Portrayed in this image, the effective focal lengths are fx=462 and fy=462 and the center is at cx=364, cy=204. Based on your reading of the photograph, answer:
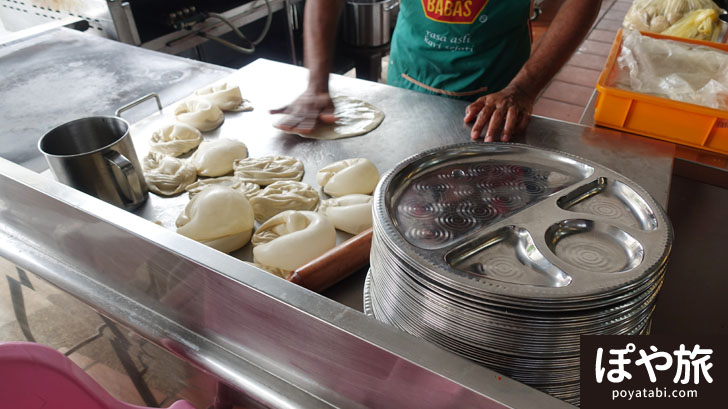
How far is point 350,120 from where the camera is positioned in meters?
1.86

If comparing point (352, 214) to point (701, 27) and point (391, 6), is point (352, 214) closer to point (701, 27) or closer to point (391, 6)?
point (701, 27)

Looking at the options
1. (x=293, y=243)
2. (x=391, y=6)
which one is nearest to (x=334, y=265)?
(x=293, y=243)

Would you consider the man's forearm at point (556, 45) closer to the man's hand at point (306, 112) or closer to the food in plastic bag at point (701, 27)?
the man's hand at point (306, 112)

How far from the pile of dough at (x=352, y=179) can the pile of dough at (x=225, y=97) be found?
2.16 ft

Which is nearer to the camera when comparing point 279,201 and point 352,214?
point 352,214

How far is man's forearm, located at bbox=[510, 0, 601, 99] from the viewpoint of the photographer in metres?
1.72

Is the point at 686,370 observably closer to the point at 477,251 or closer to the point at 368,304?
the point at 477,251

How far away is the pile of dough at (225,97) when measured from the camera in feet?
6.27

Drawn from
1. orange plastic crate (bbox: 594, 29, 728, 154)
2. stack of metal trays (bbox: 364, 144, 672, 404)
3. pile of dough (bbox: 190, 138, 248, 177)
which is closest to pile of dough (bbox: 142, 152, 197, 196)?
pile of dough (bbox: 190, 138, 248, 177)

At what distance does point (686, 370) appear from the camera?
61 centimetres

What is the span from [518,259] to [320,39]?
4.89 ft

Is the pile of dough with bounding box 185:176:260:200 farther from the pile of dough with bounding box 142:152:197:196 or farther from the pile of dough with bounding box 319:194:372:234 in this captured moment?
the pile of dough with bounding box 319:194:372:234

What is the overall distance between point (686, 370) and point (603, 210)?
0.34m

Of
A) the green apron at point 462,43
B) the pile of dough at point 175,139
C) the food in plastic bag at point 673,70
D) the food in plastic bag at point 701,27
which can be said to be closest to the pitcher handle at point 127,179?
the pile of dough at point 175,139
